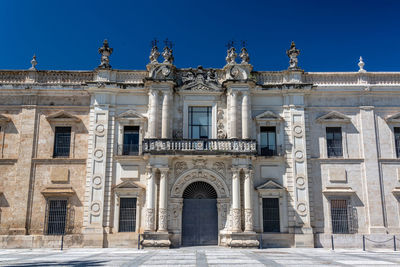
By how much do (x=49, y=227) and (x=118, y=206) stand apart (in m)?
4.05

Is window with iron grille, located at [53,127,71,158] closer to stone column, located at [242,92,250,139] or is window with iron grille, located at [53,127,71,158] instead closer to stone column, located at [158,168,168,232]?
stone column, located at [158,168,168,232]

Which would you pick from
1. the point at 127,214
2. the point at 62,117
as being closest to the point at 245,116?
the point at 127,214

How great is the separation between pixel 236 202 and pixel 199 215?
2328 mm

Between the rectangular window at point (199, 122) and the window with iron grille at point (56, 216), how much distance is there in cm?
839

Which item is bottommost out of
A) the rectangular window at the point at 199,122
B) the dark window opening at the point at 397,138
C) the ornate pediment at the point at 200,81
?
the dark window opening at the point at 397,138

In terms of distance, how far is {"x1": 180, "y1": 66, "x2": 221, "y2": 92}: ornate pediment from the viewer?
23328 mm

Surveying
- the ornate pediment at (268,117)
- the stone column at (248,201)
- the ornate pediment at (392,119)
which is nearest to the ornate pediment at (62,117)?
the stone column at (248,201)

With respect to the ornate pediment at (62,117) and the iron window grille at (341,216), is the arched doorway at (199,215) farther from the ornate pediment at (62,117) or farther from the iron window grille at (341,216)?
the ornate pediment at (62,117)

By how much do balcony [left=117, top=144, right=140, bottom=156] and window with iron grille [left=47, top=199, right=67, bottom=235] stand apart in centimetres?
418

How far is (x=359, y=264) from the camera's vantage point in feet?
43.6

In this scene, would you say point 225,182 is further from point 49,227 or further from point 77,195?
point 49,227

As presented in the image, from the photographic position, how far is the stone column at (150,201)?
20906mm

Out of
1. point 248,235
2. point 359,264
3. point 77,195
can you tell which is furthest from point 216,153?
point 359,264

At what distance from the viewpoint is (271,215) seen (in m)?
21.9
